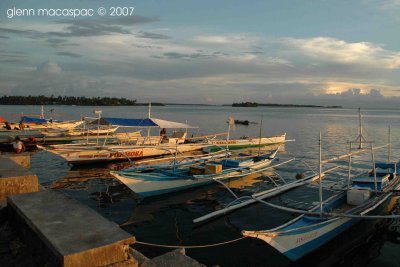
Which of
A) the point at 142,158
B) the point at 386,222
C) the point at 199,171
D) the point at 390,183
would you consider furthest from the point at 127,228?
the point at 142,158

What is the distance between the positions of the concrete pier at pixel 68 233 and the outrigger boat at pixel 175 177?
406 inches

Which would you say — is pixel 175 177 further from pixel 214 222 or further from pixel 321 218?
pixel 321 218

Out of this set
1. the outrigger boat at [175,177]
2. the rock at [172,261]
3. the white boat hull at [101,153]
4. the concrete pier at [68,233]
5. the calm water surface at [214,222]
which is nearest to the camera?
the concrete pier at [68,233]

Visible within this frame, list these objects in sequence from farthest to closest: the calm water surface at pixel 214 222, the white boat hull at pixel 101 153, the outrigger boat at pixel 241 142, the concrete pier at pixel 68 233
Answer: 1. the outrigger boat at pixel 241 142
2. the white boat hull at pixel 101 153
3. the calm water surface at pixel 214 222
4. the concrete pier at pixel 68 233

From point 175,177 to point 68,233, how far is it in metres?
13.0

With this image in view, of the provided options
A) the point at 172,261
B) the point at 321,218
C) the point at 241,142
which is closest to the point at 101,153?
the point at 241,142

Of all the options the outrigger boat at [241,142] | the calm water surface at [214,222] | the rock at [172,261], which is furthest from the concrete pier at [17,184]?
the outrigger boat at [241,142]

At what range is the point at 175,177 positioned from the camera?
55.4 ft

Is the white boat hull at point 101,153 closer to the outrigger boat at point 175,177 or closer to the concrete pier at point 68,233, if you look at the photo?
the outrigger boat at point 175,177

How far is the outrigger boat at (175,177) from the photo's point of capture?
15758 mm

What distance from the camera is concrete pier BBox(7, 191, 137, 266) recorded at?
140 inches

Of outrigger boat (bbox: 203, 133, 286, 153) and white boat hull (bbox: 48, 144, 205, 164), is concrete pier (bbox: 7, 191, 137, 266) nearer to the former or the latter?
white boat hull (bbox: 48, 144, 205, 164)

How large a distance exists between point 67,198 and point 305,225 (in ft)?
24.3

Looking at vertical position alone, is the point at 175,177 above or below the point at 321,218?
below
